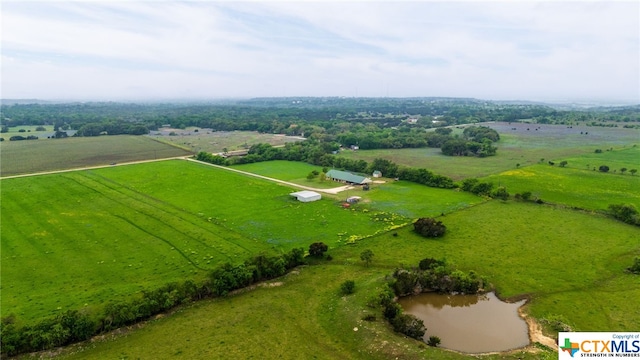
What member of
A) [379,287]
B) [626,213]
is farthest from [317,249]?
[626,213]

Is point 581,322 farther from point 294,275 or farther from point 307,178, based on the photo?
point 307,178

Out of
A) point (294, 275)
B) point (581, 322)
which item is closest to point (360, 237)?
point (294, 275)

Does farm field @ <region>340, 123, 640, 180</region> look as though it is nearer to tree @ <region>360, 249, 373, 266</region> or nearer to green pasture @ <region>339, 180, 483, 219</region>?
green pasture @ <region>339, 180, 483, 219</region>

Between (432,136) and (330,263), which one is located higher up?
(432,136)

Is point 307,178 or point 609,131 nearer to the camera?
point 307,178

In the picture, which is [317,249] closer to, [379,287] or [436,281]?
[379,287]

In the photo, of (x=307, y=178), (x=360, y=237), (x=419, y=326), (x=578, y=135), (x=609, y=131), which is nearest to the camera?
(x=419, y=326)
